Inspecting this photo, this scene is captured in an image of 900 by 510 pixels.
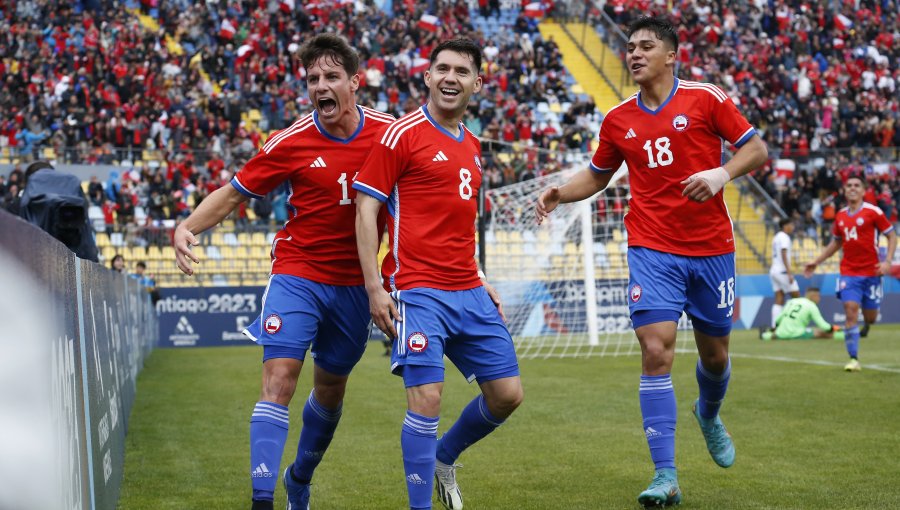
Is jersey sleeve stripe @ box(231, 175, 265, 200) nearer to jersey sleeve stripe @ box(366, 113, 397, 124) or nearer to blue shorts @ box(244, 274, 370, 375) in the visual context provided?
blue shorts @ box(244, 274, 370, 375)

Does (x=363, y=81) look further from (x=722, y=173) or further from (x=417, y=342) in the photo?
(x=417, y=342)

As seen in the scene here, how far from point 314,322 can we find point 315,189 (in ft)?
2.24

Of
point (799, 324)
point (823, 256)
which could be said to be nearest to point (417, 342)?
point (823, 256)

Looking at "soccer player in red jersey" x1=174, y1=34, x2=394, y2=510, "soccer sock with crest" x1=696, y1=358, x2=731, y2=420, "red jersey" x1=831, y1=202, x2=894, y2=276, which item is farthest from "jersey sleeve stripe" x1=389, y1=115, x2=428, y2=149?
"red jersey" x1=831, y1=202, x2=894, y2=276

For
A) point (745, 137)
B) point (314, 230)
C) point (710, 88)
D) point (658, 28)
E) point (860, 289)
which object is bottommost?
point (860, 289)

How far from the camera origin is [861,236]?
49.5 ft

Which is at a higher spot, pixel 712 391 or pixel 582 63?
pixel 582 63

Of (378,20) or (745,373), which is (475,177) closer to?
(745,373)

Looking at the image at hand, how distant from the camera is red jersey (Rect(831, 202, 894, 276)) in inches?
592

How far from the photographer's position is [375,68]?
32.3 m

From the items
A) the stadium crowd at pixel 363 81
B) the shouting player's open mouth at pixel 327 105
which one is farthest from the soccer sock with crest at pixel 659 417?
the stadium crowd at pixel 363 81

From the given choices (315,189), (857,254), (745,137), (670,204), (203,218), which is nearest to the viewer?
(203,218)

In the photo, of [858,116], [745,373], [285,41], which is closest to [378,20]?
[285,41]

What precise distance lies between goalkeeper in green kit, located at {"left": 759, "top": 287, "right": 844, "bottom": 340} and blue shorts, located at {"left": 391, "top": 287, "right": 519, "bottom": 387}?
18.1 meters
